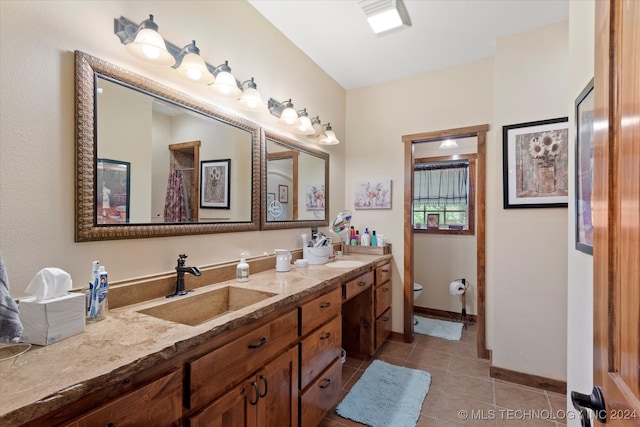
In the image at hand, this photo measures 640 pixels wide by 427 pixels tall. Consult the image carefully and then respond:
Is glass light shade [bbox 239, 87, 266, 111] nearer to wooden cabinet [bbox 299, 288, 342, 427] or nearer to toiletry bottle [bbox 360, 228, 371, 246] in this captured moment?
wooden cabinet [bbox 299, 288, 342, 427]

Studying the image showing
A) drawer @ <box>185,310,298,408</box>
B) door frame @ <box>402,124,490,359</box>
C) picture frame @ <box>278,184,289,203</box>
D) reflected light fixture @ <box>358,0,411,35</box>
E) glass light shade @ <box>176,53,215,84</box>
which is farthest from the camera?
door frame @ <box>402,124,490,359</box>

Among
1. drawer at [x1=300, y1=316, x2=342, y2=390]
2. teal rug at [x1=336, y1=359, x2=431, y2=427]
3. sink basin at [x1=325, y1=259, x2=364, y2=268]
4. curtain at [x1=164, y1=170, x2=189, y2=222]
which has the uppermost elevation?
curtain at [x1=164, y1=170, x2=189, y2=222]

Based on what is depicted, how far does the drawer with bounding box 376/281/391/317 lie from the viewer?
8.69 ft

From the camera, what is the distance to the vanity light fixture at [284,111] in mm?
2195

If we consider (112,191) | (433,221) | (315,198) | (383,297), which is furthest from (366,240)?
(112,191)

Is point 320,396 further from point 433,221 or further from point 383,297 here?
point 433,221

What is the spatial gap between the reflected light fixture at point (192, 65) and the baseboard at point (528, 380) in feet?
9.82

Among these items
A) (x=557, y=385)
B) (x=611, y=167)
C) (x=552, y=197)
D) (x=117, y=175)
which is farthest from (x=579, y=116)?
(x=557, y=385)

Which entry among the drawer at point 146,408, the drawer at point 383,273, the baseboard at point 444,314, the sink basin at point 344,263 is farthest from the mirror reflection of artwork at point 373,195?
the drawer at point 146,408

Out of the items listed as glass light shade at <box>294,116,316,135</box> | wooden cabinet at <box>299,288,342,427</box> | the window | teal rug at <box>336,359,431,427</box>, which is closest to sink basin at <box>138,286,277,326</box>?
wooden cabinet at <box>299,288,342,427</box>

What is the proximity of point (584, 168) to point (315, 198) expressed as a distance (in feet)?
6.60

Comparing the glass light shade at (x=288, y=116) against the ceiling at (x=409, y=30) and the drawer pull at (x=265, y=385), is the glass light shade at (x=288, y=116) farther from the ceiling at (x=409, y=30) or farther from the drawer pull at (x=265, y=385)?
the drawer pull at (x=265, y=385)

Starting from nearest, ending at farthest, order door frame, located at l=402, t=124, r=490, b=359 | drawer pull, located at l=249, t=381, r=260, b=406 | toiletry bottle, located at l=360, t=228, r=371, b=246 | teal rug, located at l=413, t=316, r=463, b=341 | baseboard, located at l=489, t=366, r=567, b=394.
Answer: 1. drawer pull, located at l=249, t=381, r=260, b=406
2. baseboard, located at l=489, t=366, r=567, b=394
3. door frame, located at l=402, t=124, r=490, b=359
4. toiletry bottle, located at l=360, t=228, r=371, b=246
5. teal rug, located at l=413, t=316, r=463, b=341

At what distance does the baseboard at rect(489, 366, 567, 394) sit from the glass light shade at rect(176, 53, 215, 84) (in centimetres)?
298
